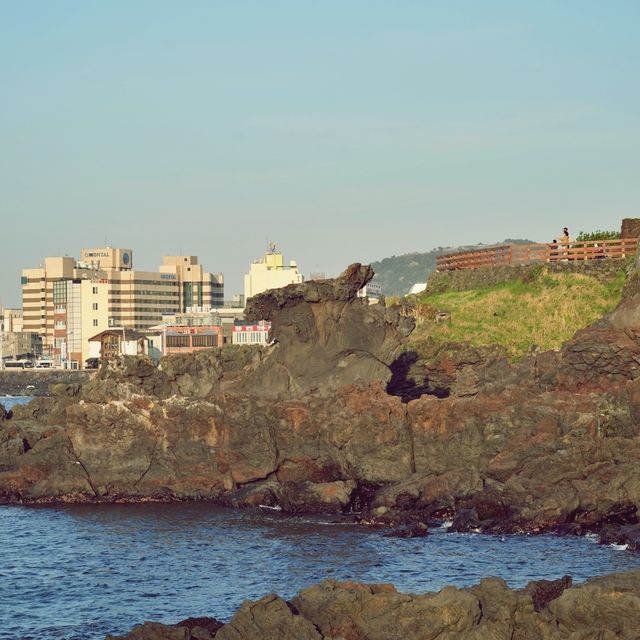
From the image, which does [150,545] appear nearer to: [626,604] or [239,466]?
[239,466]

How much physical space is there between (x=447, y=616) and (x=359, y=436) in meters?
33.2

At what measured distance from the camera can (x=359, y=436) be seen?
211ft

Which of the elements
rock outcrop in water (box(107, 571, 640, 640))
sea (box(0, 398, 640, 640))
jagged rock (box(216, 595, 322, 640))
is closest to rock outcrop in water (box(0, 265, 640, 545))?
sea (box(0, 398, 640, 640))

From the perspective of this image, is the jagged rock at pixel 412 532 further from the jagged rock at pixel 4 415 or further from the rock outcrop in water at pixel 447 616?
the jagged rock at pixel 4 415

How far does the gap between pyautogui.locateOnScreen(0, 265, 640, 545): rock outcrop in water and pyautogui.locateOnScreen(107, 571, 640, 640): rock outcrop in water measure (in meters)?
21.5

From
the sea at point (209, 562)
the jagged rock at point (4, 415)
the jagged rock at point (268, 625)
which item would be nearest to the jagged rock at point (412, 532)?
the sea at point (209, 562)

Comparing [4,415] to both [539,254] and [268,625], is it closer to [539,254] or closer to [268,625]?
[539,254]

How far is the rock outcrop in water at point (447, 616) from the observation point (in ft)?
101

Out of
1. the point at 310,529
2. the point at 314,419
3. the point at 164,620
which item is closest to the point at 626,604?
the point at 164,620

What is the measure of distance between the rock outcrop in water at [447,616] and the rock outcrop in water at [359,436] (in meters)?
21.5

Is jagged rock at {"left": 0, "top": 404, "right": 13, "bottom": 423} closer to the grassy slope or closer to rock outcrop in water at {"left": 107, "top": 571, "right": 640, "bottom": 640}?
the grassy slope

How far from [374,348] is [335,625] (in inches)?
1656

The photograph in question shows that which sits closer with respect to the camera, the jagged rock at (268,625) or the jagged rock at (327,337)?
the jagged rock at (268,625)

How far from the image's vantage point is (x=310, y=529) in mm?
55219
